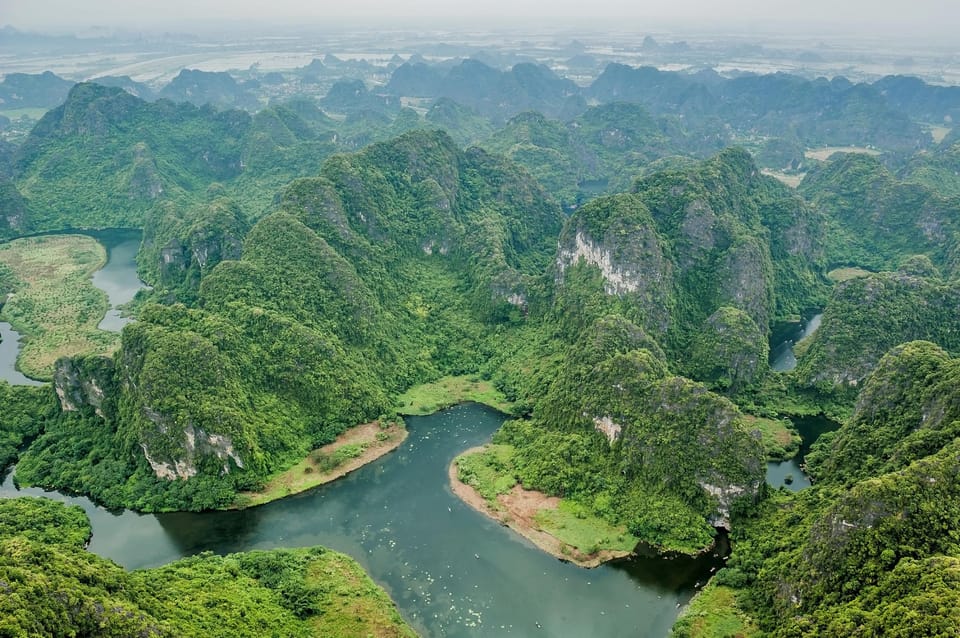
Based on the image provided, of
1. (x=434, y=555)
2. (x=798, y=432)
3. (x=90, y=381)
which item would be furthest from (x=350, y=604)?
(x=798, y=432)

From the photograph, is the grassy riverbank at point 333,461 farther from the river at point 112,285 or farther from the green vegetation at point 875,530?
the river at point 112,285

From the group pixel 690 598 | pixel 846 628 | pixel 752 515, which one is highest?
pixel 846 628

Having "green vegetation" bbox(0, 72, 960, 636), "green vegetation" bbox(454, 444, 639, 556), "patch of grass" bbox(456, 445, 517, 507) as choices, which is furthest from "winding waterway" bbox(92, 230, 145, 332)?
"green vegetation" bbox(454, 444, 639, 556)

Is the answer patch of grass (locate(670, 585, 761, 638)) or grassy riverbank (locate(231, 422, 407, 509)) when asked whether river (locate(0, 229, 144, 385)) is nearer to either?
grassy riverbank (locate(231, 422, 407, 509))

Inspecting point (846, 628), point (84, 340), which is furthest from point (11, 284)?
point (846, 628)

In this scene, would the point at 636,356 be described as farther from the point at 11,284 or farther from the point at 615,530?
the point at 11,284

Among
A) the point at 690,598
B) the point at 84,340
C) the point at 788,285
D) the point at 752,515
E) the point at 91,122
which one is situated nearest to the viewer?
the point at 690,598

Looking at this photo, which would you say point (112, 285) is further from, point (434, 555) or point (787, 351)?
point (787, 351)

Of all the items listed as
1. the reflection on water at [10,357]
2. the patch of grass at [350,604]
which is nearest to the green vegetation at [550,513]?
the patch of grass at [350,604]
